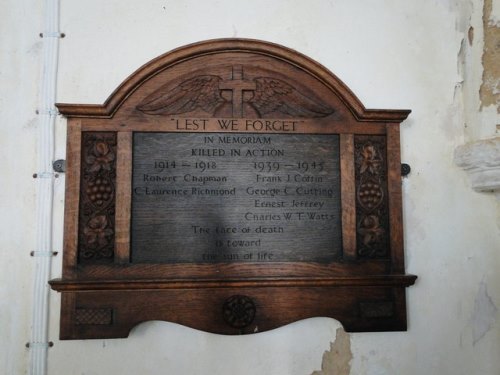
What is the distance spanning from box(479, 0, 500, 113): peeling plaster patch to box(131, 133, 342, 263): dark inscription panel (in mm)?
817

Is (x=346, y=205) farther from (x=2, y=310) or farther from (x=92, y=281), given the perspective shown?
(x=2, y=310)

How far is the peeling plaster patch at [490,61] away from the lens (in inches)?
73.2

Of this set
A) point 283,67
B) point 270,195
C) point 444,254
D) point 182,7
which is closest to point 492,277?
Result: point 444,254

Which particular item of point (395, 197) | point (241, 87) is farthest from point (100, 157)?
point (395, 197)

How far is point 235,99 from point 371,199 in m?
0.87

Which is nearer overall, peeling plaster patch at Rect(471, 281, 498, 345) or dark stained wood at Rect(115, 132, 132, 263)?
dark stained wood at Rect(115, 132, 132, 263)

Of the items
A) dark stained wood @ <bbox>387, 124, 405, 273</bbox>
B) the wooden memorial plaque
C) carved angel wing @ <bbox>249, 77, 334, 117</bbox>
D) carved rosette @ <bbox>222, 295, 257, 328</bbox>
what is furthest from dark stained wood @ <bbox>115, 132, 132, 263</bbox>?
dark stained wood @ <bbox>387, 124, 405, 273</bbox>

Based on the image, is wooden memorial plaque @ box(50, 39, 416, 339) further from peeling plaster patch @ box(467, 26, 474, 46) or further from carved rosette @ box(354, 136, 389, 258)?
peeling plaster patch @ box(467, 26, 474, 46)

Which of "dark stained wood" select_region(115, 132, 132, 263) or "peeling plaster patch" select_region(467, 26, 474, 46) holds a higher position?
"peeling plaster patch" select_region(467, 26, 474, 46)

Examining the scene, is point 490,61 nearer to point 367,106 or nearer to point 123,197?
point 367,106

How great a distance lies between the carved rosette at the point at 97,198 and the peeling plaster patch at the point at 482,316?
6.19 ft

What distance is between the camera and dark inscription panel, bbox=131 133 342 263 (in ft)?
5.94

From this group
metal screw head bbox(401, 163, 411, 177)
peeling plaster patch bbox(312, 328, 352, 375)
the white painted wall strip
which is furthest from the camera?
metal screw head bbox(401, 163, 411, 177)

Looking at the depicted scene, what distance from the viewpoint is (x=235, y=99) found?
189cm
